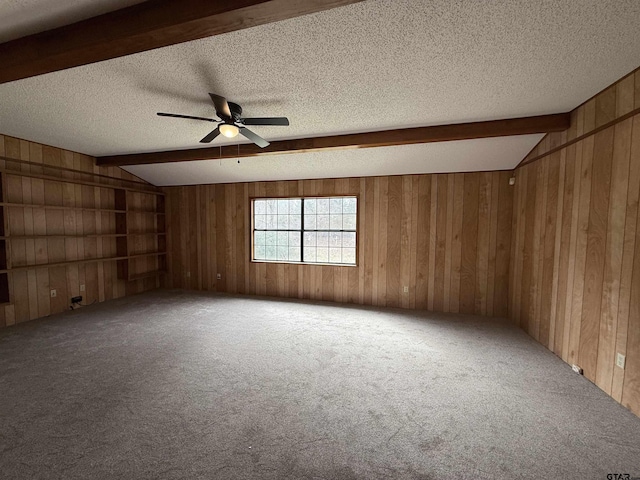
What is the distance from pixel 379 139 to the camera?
3.19 metres

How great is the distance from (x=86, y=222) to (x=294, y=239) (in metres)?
3.40

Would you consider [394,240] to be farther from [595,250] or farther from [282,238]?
[595,250]

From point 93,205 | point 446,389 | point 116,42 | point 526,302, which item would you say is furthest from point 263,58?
point 93,205

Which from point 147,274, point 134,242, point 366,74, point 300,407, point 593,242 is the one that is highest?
point 366,74

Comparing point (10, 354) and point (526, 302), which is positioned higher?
point (526, 302)

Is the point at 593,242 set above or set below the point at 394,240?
above

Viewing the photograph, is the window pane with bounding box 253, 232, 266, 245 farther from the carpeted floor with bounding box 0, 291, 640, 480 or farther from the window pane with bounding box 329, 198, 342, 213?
the carpeted floor with bounding box 0, 291, 640, 480

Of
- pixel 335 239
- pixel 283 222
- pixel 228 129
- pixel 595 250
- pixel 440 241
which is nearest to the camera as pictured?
pixel 595 250

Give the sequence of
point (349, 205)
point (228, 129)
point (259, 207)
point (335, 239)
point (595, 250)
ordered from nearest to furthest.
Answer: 1. point (595, 250)
2. point (228, 129)
3. point (349, 205)
4. point (335, 239)
5. point (259, 207)

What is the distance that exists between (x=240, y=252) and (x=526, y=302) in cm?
455

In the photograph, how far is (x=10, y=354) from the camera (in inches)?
105

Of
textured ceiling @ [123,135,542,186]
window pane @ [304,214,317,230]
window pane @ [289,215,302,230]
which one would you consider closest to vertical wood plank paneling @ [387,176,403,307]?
textured ceiling @ [123,135,542,186]

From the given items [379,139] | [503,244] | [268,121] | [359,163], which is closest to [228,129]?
[268,121]

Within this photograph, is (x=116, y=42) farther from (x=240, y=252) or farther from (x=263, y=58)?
(x=240, y=252)
